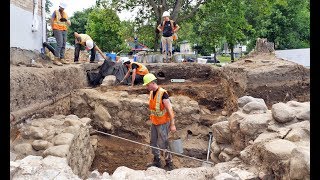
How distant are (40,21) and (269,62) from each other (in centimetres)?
742

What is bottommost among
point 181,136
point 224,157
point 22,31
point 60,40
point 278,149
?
point 181,136

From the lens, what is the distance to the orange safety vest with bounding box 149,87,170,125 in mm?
6637

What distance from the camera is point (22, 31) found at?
31.1ft

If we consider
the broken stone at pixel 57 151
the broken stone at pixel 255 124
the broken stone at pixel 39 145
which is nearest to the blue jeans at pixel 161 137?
the broken stone at pixel 255 124

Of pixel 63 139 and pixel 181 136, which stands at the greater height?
pixel 63 139

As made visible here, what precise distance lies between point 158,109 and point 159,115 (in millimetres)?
175

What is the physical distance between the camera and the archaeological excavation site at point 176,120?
14.3ft

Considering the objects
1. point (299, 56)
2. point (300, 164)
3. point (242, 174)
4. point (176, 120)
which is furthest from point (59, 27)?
point (299, 56)

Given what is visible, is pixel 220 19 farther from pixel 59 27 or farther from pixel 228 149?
pixel 228 149

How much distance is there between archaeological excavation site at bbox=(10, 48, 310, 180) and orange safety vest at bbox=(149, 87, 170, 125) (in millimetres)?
860

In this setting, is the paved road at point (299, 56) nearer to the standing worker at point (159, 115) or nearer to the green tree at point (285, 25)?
the green tree at point (285, 25)
